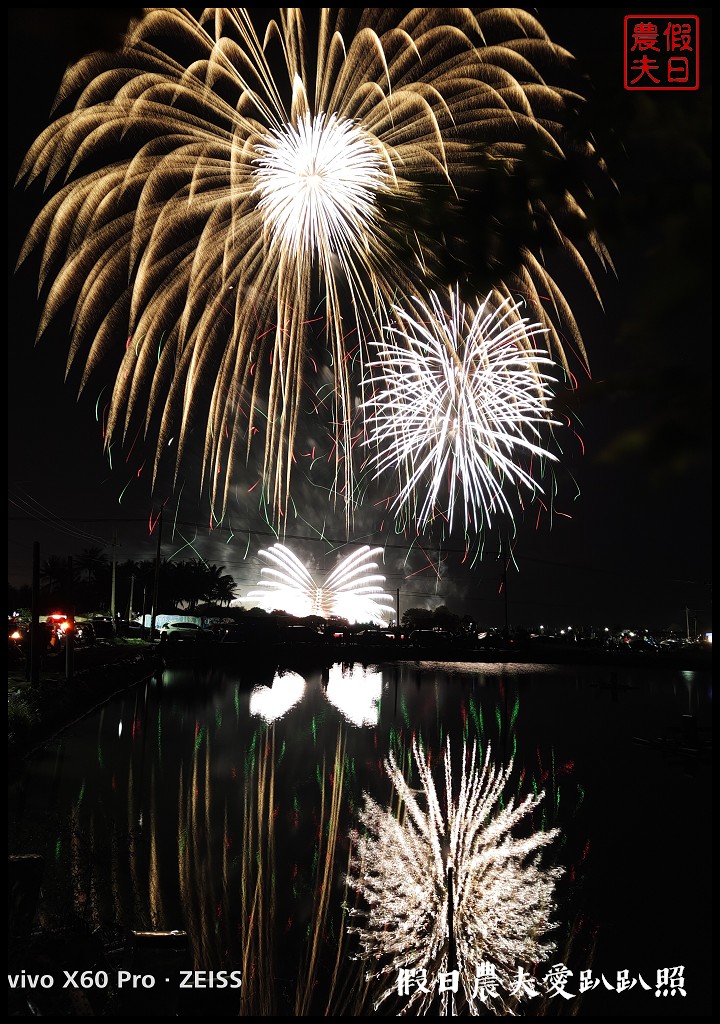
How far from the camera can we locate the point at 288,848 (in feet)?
33.1

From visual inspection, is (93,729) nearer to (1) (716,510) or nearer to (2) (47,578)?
(1) (716,510)

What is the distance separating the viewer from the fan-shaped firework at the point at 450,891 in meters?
6.70

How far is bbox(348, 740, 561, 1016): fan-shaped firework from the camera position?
22.0ft

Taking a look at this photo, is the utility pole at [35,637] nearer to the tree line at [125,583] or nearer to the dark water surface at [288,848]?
the dark water surface at [288,848]

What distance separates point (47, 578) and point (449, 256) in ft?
333

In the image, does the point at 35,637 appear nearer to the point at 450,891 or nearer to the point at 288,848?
the point at 288,848

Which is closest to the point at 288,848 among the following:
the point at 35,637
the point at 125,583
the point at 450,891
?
the point at 450,891

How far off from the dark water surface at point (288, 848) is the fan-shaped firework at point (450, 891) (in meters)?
0.30

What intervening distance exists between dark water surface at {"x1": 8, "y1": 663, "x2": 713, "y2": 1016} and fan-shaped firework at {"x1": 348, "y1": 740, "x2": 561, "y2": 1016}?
0.30 m

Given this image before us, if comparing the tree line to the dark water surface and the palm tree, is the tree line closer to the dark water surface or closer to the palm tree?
the palm tree

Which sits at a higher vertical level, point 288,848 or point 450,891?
point 450,891

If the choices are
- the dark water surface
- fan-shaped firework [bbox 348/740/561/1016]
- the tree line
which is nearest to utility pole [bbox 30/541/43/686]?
the dark water surface

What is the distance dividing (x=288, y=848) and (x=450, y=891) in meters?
5.10

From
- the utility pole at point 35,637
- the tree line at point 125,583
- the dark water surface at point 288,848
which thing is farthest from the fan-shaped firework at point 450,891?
the tree line at point 125,583
